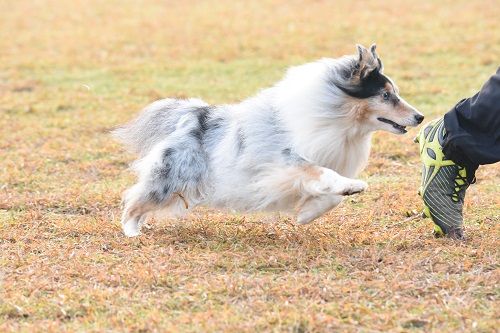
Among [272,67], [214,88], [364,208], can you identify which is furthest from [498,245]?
[272,67]

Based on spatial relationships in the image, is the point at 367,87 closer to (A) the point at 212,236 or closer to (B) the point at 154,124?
(A) the point at 212,236

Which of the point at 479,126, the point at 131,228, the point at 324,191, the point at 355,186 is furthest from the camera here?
the point at 131,228

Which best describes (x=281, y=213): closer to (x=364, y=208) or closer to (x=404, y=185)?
(x=364, y=208)

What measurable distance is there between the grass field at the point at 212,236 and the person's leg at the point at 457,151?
183 millimetres

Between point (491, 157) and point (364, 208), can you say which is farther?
point (364, 208)

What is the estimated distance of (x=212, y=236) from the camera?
16.1 ft

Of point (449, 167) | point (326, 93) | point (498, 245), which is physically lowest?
point (498, 245)

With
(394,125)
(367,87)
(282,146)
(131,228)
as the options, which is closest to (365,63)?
(367,87)

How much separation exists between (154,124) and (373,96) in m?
1.36

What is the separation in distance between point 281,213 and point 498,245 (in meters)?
1.29

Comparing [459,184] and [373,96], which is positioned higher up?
[373,96]

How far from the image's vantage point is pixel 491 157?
4.34 meters

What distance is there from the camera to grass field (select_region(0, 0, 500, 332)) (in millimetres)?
3684

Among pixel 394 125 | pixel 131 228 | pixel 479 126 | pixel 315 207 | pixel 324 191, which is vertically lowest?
pixel 131 228
